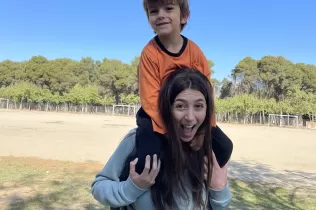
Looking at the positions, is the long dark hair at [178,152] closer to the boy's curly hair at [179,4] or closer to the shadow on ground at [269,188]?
the boy's curly hair at [179,4]

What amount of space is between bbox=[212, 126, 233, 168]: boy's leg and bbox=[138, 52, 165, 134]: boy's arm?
307 mm

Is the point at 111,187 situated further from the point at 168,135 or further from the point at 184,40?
the point at 184,40

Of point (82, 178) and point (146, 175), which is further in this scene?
point (82, 178)

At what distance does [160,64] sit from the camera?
156 cm

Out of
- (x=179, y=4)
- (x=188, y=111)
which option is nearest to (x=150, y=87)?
(x=188, y=111)

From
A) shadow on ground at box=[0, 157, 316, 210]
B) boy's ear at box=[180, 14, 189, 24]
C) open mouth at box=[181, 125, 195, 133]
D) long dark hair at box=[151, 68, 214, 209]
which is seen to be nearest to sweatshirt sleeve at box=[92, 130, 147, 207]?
long dark hair at box=[151, 68, 214, 209]

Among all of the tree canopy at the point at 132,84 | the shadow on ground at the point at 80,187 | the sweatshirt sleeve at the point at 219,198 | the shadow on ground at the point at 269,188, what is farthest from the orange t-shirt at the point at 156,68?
the tree canopy at the point at 132,84

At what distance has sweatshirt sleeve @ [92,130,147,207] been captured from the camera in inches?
58.2

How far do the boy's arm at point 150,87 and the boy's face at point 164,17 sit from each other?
150mm

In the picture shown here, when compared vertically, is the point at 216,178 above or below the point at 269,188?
above

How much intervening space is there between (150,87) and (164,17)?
35cm

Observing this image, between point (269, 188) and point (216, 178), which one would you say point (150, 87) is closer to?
point (216, 178)

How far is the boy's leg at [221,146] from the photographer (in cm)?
163

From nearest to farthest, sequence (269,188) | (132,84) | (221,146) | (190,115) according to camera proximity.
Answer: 1. (190,115)
2. (221,146)
3. (269,188)
4. (132,84)
